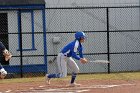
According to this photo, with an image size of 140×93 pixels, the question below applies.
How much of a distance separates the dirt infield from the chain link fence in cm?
482

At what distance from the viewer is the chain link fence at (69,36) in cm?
2189

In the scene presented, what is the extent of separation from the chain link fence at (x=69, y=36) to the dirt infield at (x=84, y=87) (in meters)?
4.82

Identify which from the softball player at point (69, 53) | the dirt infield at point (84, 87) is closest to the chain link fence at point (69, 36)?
the dirt infield at point (84, 87)

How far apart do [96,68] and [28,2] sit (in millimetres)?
4468

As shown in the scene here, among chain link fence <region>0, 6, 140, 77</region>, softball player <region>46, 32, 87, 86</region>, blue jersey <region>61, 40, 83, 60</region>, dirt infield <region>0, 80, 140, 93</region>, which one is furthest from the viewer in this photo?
chain link fence <region>0, 6, 140, 77</region>

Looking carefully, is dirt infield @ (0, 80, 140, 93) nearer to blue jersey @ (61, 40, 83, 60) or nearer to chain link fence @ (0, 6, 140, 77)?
blue jersey @ (61, 40, 83, 60)

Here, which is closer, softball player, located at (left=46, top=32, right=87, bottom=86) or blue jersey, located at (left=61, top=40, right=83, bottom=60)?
blue jersey, located at (left=61, top=40, right=83, bottom=60)

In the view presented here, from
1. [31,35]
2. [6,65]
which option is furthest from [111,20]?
[6,65]

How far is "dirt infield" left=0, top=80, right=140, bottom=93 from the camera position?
14.1 m

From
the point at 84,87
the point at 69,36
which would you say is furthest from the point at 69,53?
the point at 69,36

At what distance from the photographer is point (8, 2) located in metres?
22.1

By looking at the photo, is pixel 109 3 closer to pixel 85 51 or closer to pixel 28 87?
pixel 85 51

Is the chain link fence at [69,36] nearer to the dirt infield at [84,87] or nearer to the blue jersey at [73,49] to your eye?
the dirt infield at [84,87]

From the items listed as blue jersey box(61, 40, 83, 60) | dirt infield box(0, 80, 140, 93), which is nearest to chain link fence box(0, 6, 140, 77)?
dirt infield box(0, 80, 140, 93)
